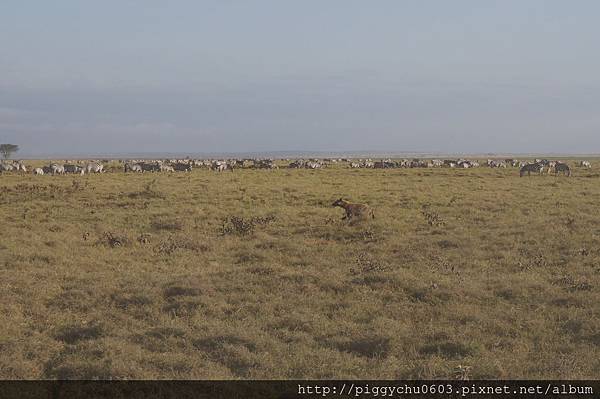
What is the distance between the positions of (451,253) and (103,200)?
594 inches

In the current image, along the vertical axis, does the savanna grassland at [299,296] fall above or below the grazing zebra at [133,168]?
below

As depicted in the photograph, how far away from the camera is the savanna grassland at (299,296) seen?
6422 mm

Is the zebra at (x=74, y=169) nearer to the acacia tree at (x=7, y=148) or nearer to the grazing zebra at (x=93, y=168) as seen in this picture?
the grazing zebra at (x=93, y=168)

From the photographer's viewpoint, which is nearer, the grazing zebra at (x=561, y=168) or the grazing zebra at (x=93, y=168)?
the grazing zebra at (x=561, y=168)

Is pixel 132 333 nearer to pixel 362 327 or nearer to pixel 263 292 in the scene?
pixel 263 292

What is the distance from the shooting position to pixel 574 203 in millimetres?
21000

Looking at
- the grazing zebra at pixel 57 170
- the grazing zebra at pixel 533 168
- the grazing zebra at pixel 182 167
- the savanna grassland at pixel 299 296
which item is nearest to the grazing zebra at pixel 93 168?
the grazing zebra at pixel 57 170

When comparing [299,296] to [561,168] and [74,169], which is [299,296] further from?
[74,169]

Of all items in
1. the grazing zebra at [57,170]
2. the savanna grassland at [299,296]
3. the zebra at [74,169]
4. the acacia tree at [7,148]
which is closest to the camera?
the savanna grassland at [299,296]

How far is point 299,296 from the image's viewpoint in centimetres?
902

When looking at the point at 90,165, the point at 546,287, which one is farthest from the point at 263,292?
the point at 90,165

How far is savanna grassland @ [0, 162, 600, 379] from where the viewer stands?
642 centimetres

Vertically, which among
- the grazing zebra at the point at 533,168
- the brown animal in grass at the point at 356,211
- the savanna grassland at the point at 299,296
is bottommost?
the savanna grassland at the point at 299,296

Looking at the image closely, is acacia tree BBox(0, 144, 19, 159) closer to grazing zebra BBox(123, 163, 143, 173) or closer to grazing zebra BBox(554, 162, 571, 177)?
grazing zebra BBox(123, 163, 143, 173)
